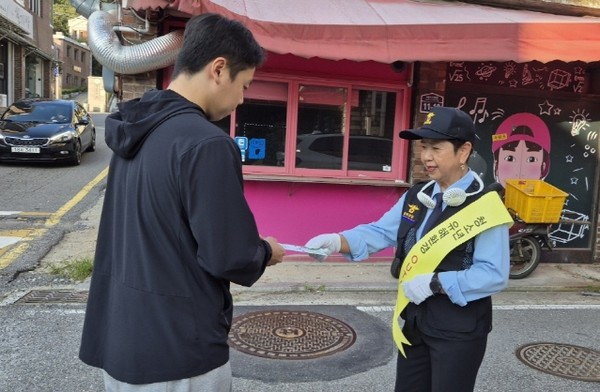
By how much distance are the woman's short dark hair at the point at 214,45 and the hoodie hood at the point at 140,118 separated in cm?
10

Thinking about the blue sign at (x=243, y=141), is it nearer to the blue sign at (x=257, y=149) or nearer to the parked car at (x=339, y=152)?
the blue sign at (x=257, y=149)

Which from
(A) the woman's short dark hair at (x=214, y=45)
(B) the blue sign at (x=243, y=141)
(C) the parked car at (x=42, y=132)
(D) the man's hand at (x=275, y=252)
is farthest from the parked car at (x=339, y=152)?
(C) the parked car at (x=42, y=132)

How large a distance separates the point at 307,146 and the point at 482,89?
230 cm

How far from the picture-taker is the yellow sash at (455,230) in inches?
86.3

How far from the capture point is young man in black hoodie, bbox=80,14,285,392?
1.55m

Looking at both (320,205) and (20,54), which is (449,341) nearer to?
(320,205)

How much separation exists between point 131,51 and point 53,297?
2546 millimetres

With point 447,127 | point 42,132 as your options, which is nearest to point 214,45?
point 447,127

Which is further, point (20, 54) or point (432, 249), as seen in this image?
point (20, 54)

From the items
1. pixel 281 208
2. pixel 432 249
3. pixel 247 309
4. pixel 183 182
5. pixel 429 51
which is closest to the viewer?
pixel 183 182

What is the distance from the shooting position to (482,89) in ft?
22.3

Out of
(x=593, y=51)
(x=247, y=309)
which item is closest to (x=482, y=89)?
(x=593, y=51)

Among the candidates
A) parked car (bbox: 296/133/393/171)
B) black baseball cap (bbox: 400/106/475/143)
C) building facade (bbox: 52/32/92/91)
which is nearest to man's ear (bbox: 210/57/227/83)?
black baseball cap (bbox: 400/106/475/143)

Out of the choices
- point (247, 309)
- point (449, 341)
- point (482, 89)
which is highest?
point (482, 89)
